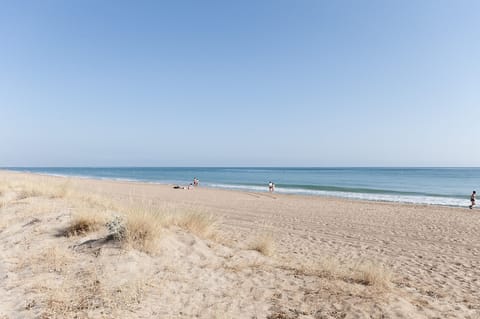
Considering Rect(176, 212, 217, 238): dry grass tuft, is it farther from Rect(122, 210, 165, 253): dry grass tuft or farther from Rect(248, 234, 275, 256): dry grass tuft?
Rect(122, 210, 165, 253): dry grass tuft

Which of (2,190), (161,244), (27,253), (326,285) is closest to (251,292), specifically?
(326,285)

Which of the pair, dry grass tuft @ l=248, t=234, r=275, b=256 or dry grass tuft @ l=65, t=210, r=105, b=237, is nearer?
dry grass tuft @ l=65, t=210, r=105, b=237

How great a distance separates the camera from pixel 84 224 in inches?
286

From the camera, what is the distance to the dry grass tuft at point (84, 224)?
7100mm

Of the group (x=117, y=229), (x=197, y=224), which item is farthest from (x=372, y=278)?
(x=117, y=229)

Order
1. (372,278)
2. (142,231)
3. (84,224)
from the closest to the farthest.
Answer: (372,278)
(142,231)
(84,224)

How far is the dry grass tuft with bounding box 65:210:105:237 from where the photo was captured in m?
7.10

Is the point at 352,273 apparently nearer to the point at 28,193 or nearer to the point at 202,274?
the point at 202,274

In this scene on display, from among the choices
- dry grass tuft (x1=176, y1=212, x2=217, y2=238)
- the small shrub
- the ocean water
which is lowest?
the ocean water

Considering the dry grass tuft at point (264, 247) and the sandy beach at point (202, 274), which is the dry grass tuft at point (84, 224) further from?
the dry grass tuft at point (264, 247)

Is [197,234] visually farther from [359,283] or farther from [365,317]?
[365,317]

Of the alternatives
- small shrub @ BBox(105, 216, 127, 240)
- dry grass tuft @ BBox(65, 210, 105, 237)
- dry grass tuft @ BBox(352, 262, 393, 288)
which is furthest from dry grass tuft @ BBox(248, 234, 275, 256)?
dry grass tuft @ BBox(65, 210, 105, 237)

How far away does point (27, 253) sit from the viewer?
19.8 ft

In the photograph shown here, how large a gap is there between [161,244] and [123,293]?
79.9 inches
